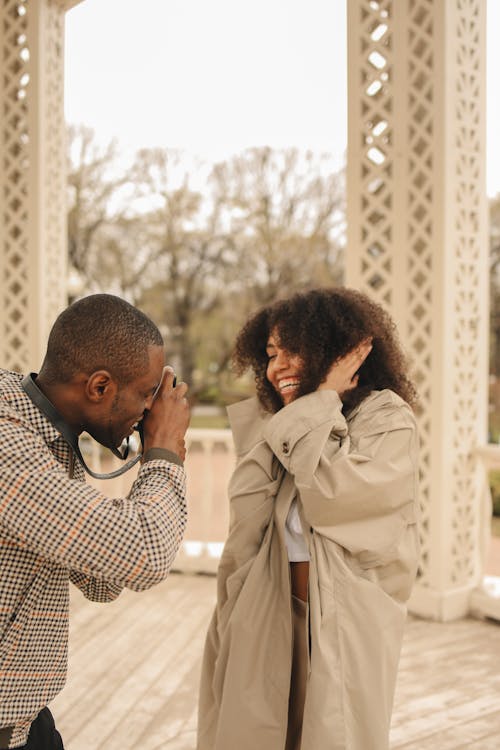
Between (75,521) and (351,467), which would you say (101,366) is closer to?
(75,521)

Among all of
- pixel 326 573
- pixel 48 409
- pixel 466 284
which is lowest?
pixel 326 573

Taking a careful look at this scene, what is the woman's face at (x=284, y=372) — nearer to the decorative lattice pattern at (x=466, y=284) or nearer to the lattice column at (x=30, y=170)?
the decorative lattice pattern at (x=466, y=284)

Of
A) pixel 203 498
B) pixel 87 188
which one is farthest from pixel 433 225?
pixel 87 188

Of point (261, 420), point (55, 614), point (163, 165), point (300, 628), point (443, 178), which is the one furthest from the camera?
point (163, 165)

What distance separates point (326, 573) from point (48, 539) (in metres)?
0.89

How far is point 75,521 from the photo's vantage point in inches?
39.0

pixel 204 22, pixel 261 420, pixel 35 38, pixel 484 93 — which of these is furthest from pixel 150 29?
pixel 261 420

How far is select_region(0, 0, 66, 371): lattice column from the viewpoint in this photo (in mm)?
5055

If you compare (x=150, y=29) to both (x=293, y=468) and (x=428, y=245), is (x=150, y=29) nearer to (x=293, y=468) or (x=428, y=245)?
(x=428, y=245)

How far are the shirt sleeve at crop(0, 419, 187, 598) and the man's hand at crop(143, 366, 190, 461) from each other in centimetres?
13

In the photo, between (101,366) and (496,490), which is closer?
(101,366)

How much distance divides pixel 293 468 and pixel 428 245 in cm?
269

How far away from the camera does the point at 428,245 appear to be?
4.12m

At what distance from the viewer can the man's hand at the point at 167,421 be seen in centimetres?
115
